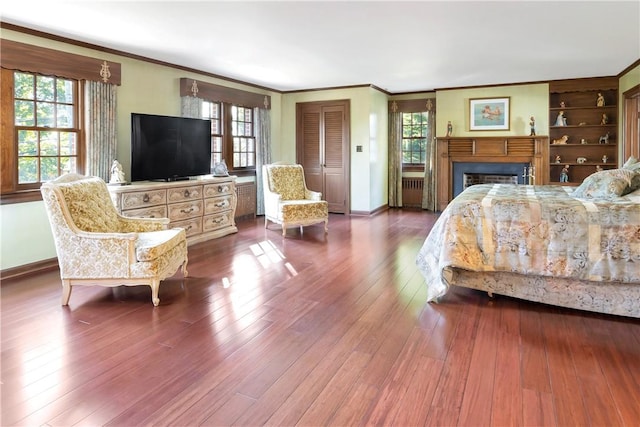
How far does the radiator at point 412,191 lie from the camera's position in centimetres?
930

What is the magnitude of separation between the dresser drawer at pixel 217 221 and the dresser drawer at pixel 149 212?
769 mm

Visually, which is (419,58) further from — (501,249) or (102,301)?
(102,301)

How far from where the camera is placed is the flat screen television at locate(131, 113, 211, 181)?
5.21m

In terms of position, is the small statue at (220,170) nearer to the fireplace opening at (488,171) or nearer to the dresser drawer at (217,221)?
the dresser drawer at (217,221)

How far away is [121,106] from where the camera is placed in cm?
540

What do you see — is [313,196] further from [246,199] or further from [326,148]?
[326,148]

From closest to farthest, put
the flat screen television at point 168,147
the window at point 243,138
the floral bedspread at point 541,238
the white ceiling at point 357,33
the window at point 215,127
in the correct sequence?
the floral bedspread at point 541,238 → the white ceiling at point 357,33 → the flat screen television at point 168,147 → the window at point 215,127 → the window at point 243,138

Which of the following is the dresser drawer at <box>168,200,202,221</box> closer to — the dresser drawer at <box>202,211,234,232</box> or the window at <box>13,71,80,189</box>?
the dresser drawer at <box>202,211,234,232</box>

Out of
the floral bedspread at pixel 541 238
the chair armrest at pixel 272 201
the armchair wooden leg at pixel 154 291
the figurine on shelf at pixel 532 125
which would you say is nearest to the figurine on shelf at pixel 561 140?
the figurine on shelf at pixel 532 125

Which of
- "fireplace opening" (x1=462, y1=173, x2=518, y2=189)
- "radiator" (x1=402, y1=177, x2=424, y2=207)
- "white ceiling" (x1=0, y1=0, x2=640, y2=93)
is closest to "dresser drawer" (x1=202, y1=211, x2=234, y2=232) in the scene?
"white ceiling" (x1=0, y1=0, x2=640, y2=93)

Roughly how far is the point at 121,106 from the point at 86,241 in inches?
103

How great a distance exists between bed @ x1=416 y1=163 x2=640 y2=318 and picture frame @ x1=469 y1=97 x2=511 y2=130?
4580mm

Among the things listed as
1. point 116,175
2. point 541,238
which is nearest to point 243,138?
point 116,175

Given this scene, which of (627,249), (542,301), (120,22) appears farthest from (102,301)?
(627,249)
